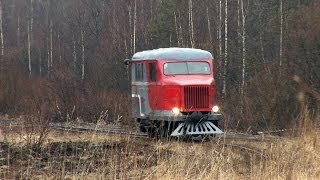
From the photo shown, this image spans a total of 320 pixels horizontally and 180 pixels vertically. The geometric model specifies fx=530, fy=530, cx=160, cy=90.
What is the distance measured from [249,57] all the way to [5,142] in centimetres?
1942

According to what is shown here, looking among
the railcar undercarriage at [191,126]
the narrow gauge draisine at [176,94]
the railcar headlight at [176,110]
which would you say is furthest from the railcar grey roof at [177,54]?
the railcar undercarriage at [191,126]

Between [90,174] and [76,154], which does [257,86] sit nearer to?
[76,154]

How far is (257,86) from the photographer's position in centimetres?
2092

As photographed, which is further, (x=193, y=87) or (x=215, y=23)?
(x=215, y=23)

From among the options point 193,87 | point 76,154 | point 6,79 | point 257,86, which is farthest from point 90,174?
point 6,79

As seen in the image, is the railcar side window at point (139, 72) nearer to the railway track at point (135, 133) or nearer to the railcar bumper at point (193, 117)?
the railway track at point (135, 133)

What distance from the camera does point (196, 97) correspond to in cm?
1541

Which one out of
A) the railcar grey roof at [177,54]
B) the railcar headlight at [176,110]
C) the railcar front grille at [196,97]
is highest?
the railcar grey roof at [177,54]

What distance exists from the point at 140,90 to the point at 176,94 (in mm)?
2111

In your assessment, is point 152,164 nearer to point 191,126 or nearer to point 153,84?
point 191,126

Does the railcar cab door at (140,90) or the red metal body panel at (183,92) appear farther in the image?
the railcar cab door at (140,90)

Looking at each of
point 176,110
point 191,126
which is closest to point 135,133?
point 176,110

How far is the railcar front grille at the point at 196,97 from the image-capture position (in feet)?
50.3

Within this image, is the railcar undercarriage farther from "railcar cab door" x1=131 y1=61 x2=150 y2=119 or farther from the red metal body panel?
"railcar cab door" x1=131 y1=61 x2=150 y2=119
